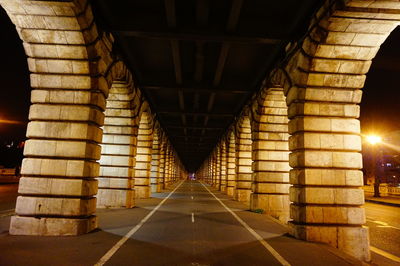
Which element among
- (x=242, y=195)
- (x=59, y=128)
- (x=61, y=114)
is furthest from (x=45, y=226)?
(x=242, y=195)

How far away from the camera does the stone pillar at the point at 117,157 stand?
13422 mm

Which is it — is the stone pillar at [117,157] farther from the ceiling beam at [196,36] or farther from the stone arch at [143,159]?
the ceiling beam at [196,36]

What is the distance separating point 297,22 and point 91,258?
8.47 meters

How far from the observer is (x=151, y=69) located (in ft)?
42.2

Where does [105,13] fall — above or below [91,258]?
above

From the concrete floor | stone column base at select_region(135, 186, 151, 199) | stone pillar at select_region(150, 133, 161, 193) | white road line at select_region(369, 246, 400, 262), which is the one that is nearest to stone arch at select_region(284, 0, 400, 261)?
white road line at select_region(369, 246, 400, 262)

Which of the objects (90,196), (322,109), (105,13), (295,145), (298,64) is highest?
(105,13)

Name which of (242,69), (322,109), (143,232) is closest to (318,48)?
(322,109)

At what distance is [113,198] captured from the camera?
13430 millimetres

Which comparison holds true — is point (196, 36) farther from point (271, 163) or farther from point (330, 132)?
point (271, 163)

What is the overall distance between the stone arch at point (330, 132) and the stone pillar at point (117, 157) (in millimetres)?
8437

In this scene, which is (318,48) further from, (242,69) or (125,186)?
(125,186)

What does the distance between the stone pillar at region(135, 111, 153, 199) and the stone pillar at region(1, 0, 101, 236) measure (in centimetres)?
1052

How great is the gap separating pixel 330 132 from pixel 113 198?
10.5 meters
